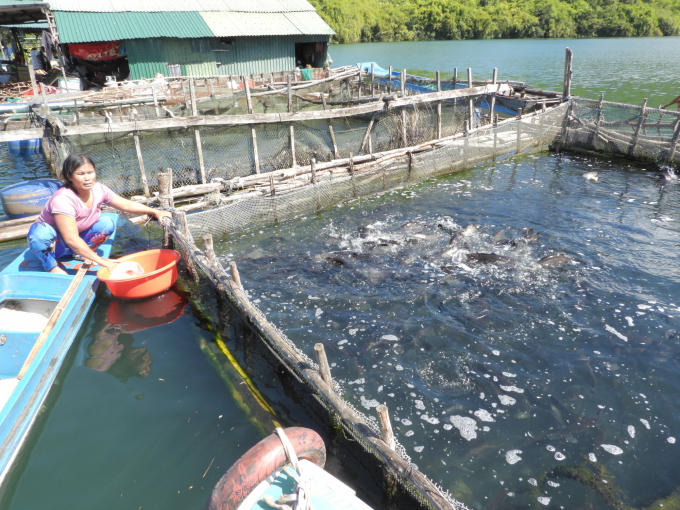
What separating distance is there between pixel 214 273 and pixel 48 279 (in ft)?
8.61

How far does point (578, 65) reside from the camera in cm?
4684

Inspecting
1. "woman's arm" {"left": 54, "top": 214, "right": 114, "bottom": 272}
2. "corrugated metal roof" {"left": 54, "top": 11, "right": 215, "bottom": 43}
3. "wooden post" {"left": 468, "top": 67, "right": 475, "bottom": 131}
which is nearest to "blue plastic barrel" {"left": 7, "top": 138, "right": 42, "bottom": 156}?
"corrugated metal roof" {"left": 54, "top": 11, "right": 215, "bottom": 43}

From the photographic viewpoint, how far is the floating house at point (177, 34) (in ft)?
75.1

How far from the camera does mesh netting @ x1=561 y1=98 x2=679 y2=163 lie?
14594 millimetres

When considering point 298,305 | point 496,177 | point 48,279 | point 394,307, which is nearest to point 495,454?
point 394,307

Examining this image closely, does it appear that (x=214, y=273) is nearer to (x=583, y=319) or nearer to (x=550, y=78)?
(x=583, y=319)

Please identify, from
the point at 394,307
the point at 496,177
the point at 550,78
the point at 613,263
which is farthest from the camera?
the point at 550,78

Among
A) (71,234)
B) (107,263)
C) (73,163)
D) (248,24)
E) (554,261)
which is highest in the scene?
(248,24)

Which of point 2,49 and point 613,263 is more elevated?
point 2,49

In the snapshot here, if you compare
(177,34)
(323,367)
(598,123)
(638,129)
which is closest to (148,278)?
(323,367)

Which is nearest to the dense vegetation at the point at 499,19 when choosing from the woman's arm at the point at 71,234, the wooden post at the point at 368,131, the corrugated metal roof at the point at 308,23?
the corrugated metal roof at the point at 308,23

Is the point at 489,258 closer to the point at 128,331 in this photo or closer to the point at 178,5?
the point at 128,331

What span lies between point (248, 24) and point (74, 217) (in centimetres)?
2370

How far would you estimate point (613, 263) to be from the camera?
9.44 m
